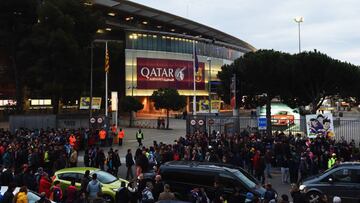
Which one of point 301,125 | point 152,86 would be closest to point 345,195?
point 301,125

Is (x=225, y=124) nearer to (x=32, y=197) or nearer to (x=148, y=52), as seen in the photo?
(x=32, y=197)

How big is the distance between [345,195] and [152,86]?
55060 mm

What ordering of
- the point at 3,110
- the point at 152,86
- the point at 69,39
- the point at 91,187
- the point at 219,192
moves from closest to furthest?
the point at 219,192 < the point at 91,187 < the point at 69,39 < the point at 3,110 < the point at 152,86

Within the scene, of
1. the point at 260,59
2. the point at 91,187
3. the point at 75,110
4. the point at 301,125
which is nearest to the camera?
the point at 91,187

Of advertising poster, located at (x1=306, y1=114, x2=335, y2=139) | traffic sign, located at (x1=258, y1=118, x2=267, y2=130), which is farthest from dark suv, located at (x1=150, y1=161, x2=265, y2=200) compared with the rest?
traffic sign, located at (x1=258, y1=118, x2=267, y2=130)

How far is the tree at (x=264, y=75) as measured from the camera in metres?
42.6

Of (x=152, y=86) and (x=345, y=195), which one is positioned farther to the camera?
(x=152, y=86)

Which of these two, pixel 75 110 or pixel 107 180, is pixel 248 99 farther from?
pixel 107 180

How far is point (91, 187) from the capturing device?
13.2 metres

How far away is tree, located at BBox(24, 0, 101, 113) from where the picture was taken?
40500mm

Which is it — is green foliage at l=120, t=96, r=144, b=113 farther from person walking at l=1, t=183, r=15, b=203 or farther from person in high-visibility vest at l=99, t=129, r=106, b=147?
person walking at l=1, t=183, r=15, b=203

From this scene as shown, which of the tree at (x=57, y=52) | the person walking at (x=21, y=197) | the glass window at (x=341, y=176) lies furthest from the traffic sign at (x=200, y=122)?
the person walking at (x=21, y=197)

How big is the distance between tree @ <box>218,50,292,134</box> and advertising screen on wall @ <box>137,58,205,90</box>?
21.9 meters

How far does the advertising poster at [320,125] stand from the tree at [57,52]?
2610 cm
